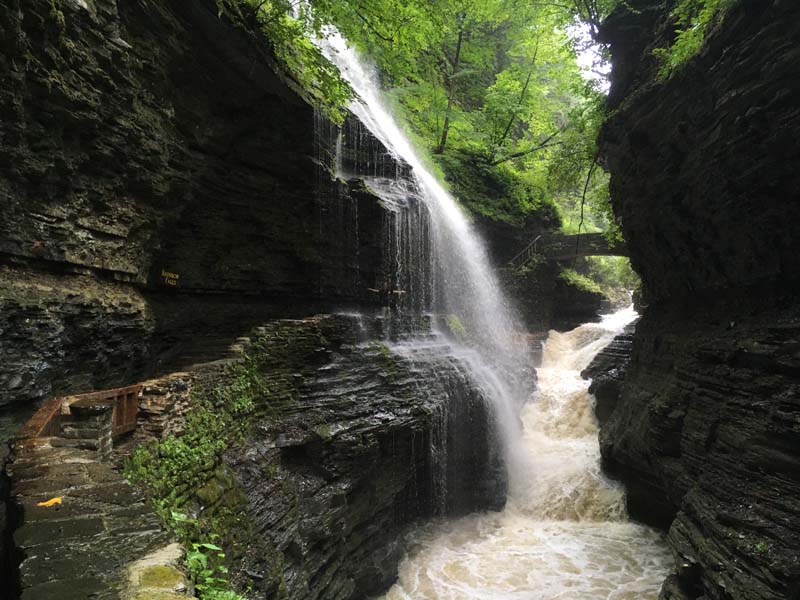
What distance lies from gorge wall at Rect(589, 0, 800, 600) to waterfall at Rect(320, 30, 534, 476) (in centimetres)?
468

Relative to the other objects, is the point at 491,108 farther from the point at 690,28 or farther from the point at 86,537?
the point at 86,537

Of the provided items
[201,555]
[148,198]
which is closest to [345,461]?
[201,555]

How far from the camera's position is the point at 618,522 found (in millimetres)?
9445

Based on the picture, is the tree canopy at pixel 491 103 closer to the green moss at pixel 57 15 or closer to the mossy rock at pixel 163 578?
the green moss at pixel 57 15

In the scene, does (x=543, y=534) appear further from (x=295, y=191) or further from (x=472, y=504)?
(x=295, y=191)

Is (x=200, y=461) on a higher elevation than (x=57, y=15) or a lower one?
lower

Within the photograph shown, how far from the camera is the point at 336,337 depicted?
30.3 feet

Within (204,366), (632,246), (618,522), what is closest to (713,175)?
(632,246)

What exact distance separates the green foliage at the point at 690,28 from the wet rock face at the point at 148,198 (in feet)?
22.5

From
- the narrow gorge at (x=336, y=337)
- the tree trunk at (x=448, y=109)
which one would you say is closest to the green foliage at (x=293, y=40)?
the narrow gorge at (x=336, y=337)

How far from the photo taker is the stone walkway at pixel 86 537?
2057mm

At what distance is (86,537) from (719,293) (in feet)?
30.0

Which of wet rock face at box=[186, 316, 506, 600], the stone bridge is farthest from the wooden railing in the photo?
the stone bridge

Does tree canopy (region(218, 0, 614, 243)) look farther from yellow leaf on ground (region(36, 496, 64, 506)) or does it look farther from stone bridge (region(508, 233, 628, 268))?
yellow leaf on ground (region(36, 496, 64, 506))
